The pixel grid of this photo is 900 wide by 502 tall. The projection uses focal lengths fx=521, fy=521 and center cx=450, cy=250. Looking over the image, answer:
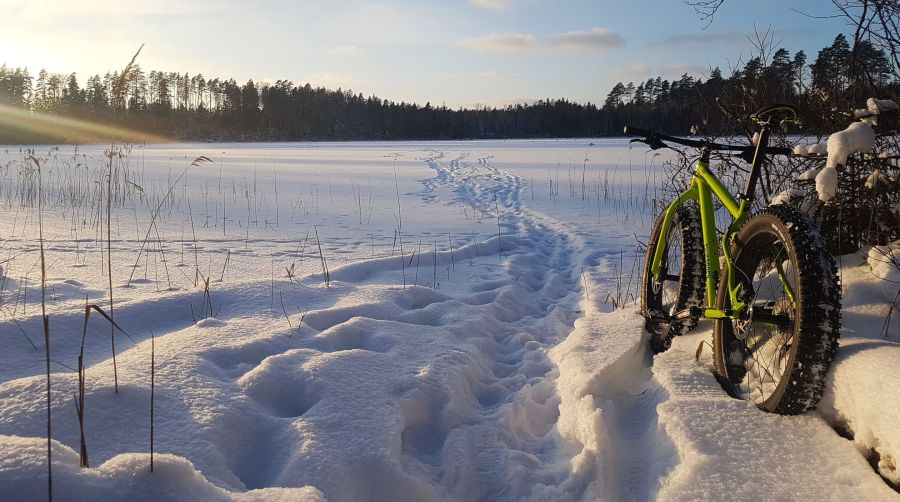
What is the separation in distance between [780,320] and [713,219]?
0.82 m

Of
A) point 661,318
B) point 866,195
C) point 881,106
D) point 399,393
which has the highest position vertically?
point 881,106

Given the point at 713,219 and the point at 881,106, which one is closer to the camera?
the point at 881,106

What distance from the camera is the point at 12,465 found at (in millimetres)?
1355

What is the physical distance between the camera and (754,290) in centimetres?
257

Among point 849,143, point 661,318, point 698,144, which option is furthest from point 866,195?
point 661,318

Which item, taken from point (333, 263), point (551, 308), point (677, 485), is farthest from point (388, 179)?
point (677, 485)

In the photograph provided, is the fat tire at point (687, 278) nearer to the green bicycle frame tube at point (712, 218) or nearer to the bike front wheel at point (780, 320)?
the green bicycle frame tube at point (712, 218)

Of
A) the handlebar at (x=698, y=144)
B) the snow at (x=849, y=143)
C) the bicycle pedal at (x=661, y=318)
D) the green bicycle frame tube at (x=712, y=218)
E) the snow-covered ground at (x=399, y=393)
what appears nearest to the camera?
the snow-covered ground at (x=399, y=393)

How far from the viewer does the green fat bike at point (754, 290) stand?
1876mm

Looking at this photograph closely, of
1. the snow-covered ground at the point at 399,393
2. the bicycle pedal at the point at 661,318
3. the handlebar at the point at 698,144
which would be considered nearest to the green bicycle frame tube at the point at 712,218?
the handlebar at the point at 698,144

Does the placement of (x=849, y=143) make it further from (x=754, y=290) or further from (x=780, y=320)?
(x=780, y=320)

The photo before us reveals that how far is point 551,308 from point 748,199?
201cm

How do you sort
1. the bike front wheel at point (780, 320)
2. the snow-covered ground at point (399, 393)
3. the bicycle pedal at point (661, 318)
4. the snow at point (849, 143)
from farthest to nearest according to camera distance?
1. the bicycle pedal at point (661, 318)
2. the snow at point (849, 143)
3. the bike front wheel at point (780, 320)
4. the snow-covered ground at point (399, 393)

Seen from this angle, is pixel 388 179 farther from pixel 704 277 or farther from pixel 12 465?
pixel 12 465
